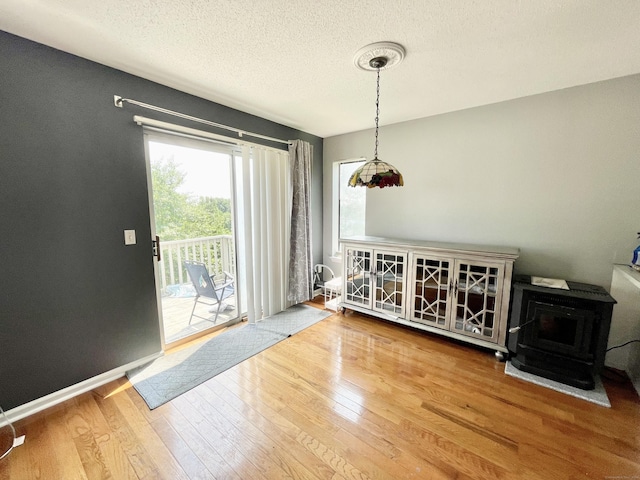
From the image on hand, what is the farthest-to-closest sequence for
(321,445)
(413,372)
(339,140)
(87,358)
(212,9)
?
(339,140) → (413,372) → (87,358) → (321,445) → (212,9)

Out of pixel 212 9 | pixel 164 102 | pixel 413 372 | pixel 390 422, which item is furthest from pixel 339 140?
pixel 390 422

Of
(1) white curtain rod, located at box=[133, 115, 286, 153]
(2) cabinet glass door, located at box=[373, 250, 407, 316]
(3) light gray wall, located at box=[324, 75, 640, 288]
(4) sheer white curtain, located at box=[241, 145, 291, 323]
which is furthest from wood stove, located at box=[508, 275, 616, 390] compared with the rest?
→ (1) white curtain rod, located at box=[133, 115, 286, 153]

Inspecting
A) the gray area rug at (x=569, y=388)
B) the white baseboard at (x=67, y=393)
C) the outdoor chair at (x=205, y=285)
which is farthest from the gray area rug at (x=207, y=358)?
the gray area rug at (x=569, y=388)

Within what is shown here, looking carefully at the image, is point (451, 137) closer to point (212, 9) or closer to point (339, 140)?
point (339, 140)

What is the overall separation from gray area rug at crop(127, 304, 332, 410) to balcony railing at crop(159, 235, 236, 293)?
0.78m

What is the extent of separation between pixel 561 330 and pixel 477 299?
57 centimetres

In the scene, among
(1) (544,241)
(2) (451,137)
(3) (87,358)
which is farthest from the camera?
(2) (451,137)

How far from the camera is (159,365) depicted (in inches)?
85.1

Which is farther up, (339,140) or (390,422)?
(339,140)

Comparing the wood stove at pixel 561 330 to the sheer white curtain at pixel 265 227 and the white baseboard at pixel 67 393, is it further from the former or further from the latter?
the white baseboard at pixel 67 393

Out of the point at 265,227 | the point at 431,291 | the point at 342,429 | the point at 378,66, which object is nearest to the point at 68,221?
the point at 265,227

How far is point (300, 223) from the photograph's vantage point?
10.8ft

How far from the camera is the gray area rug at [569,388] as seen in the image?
1.75 meters

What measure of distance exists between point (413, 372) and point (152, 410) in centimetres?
191
